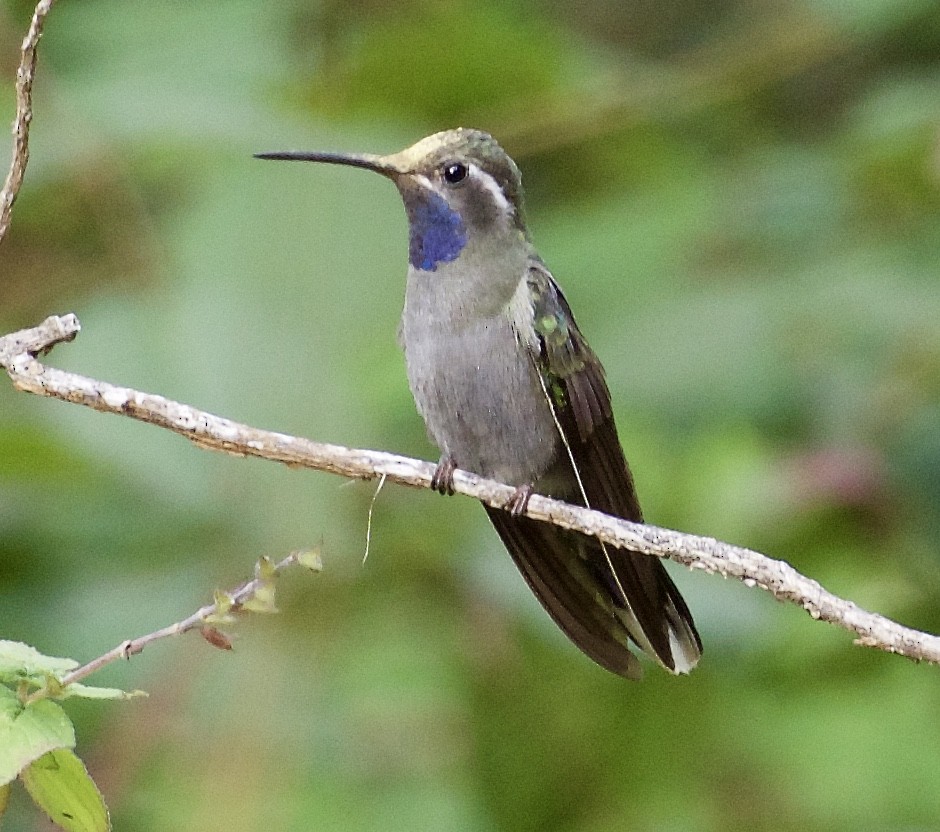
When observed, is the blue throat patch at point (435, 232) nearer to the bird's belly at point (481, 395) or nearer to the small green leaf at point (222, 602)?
the bird's belly at point (481, 395)

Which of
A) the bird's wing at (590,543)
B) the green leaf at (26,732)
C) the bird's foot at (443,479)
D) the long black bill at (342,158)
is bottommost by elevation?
the green leaf at (26,732)

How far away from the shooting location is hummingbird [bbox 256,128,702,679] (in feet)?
9.36

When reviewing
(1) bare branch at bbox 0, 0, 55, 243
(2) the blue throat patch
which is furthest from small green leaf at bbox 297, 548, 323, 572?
(2) the blue throat patch

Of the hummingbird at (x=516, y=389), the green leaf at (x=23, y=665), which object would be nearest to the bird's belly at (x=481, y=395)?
the hummingbird at (x=516, y=389)

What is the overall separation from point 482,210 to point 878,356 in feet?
6.19

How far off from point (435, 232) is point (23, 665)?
1.77 metres

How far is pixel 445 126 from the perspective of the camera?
465 cm

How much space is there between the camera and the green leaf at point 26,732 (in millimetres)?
1363

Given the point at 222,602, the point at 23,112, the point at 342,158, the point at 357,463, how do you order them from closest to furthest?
the point at 222,602 < the point at 23,112 < the point at 357,463 < the point at 342,158

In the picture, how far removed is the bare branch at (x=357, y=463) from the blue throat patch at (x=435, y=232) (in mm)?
907

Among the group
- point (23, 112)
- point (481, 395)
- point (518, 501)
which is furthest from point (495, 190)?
point (23, 112)

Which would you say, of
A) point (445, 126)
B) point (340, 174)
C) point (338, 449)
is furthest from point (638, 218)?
point (338, 449)

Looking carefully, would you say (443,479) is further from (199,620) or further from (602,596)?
(199,620)

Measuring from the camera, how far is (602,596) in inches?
119
